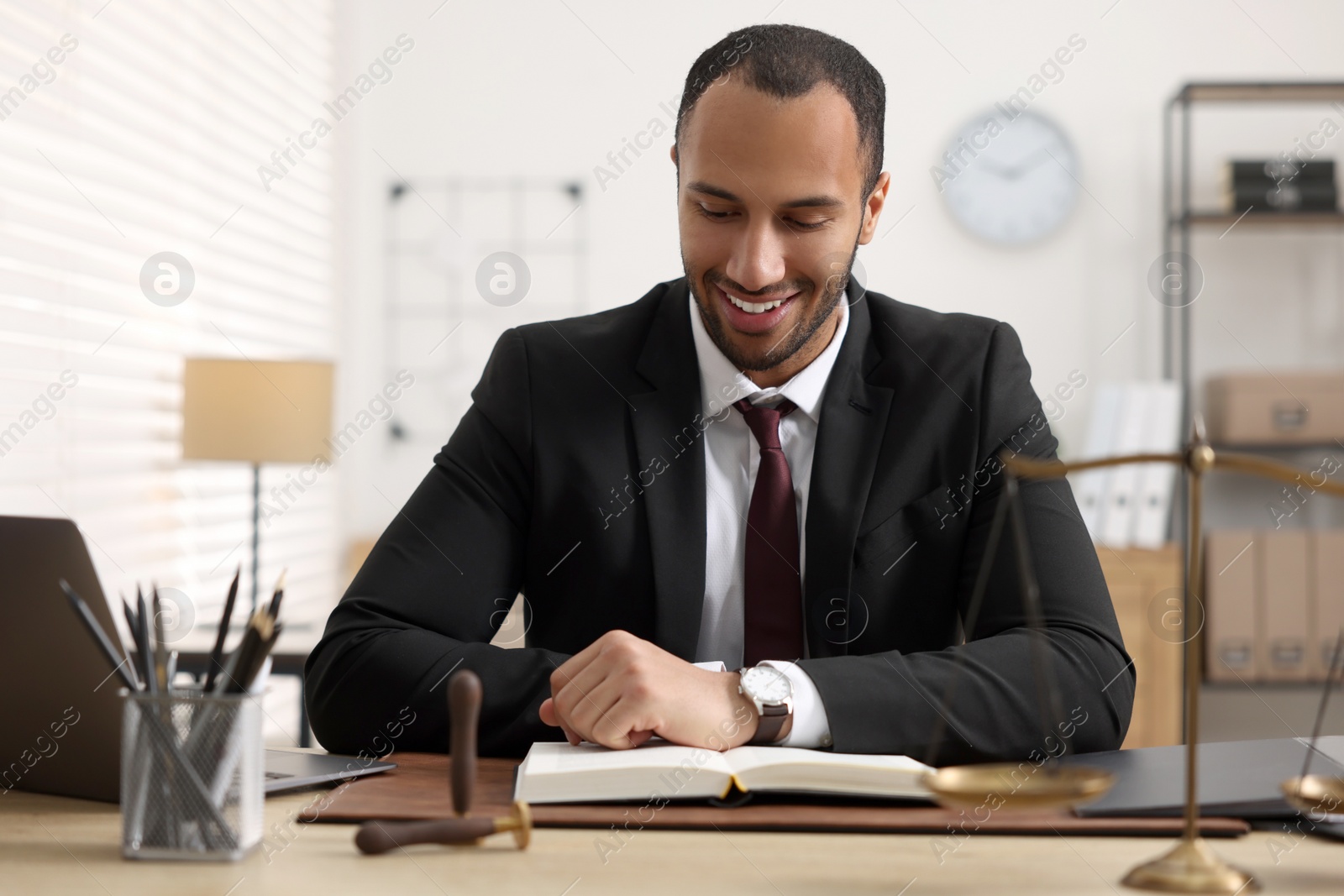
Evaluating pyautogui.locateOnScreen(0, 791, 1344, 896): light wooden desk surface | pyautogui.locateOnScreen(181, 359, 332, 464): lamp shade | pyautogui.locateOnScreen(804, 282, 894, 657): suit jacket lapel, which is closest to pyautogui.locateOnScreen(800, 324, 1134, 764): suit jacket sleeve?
pyautogui.locateOnScreen(804, 282, 894, 657): suit jacket lapel

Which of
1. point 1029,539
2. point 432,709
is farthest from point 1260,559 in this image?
point 432,709

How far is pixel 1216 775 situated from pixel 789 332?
2.52 feet

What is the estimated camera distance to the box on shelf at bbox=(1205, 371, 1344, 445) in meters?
3.49

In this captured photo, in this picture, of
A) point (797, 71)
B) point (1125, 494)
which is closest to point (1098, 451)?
point (1125, 494)

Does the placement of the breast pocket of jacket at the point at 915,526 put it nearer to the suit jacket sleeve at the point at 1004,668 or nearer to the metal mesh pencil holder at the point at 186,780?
the suit jacket sleeve at the point at 1004,668

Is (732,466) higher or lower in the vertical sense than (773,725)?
higher

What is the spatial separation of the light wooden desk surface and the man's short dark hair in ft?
3.06

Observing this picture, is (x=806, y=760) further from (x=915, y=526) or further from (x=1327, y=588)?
(x=1327, y=588)

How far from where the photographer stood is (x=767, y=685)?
1079 mm

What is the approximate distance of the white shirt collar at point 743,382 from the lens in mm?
1562

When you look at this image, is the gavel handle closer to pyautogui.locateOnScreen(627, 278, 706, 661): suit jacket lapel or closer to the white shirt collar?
pyautogui.locateOnScreen(627, 278, 706, 661): suit jacket lapel

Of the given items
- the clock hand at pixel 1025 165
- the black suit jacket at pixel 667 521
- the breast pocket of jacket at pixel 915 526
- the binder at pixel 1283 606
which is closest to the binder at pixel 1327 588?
the binder at pixel 1283 606

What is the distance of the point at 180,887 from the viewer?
72 centimetres

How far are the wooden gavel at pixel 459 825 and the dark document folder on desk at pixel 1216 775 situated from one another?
0.40 metres
